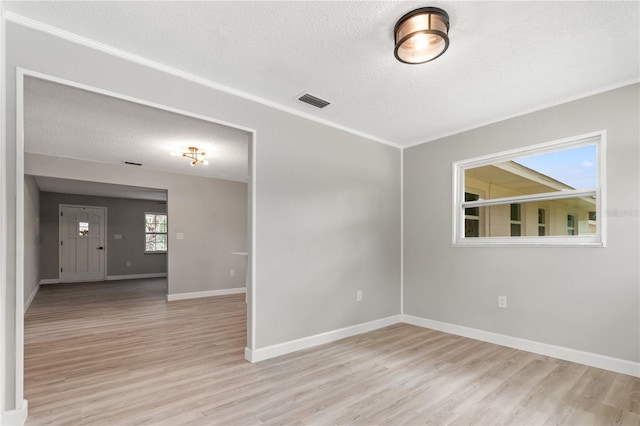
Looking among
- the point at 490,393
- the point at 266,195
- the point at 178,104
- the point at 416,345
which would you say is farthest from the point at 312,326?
the point at 178,104

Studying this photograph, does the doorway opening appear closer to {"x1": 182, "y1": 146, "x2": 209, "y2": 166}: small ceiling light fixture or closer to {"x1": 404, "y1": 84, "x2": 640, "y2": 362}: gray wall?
{"x1": 182, "y1": 146, "x2": 209, "y2": 166}: small ceiling light fixture

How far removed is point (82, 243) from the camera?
8.95m

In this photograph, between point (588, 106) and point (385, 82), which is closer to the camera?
point (385, 82)

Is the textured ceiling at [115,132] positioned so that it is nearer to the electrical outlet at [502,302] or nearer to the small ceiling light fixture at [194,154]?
the small ceiling light fixture at [194,154]

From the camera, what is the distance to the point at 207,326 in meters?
4.21

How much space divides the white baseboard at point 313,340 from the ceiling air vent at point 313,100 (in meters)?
2.45

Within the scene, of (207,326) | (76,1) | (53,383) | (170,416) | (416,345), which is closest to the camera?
(76,1)

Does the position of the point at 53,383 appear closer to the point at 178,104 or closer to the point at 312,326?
the point at 312,326

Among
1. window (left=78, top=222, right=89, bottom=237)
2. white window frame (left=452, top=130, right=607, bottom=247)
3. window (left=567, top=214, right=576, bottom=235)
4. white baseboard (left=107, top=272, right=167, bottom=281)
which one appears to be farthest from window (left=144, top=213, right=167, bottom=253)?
window (left=567, top=214, right=576, bottom=235)

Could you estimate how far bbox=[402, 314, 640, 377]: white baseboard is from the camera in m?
2.67

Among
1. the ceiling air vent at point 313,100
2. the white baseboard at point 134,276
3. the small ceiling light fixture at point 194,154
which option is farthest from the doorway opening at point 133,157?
the white baseboard at point 134,276

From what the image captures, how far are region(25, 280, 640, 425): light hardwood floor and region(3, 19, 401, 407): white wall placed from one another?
46cm

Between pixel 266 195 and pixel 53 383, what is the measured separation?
91.1 inches

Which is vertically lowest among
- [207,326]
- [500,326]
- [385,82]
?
[207,326]
